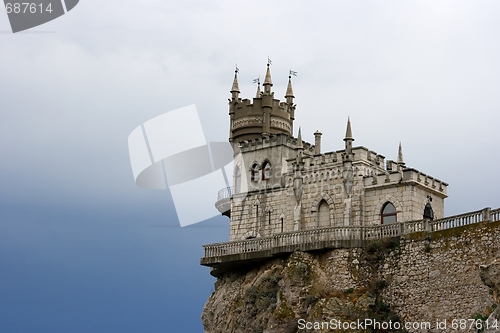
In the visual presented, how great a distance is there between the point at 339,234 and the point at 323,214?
4.20 metres

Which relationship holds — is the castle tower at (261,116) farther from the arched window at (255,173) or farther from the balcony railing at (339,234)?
the balcony railing at (339,234)

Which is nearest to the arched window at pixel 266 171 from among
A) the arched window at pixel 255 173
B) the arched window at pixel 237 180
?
the arched window at pixel 255 173

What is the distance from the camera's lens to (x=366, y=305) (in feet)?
166

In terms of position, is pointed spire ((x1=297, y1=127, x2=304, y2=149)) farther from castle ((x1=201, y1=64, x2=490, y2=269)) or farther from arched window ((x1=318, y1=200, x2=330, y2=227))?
arched window ((x1=318, y1=200, x2=330, y2=227))

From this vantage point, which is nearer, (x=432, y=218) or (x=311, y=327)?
(x=311, y=327)

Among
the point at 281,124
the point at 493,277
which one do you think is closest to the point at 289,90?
the point at 281,124

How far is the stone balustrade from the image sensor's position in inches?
1950

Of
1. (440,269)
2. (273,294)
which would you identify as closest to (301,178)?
(273,294)

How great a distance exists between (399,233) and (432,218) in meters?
4.32

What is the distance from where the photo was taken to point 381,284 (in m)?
51.0

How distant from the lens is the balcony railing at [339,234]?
49031 millimetres

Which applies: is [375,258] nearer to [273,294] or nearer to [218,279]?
[273,294]

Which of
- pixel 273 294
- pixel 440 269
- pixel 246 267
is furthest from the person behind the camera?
pixel 246 267

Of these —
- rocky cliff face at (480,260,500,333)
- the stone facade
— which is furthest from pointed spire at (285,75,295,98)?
rocky cliff face at (480,260,500,333)
